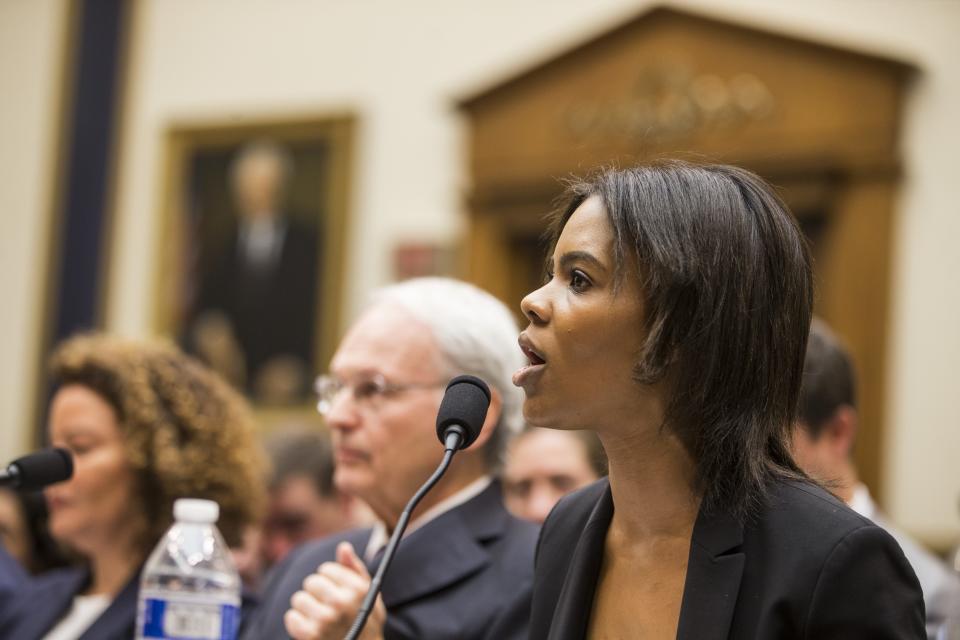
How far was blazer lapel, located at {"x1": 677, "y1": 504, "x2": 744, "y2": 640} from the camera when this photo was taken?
77.5 inches

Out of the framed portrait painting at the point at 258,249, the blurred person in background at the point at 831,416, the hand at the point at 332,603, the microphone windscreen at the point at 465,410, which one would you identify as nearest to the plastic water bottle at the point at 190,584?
the hand at the point at 332,603

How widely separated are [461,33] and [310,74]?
1139 mm

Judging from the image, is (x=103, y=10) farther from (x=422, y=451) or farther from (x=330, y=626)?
(x=330, y=626)

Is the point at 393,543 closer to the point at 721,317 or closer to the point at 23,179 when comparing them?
the point at 721,317

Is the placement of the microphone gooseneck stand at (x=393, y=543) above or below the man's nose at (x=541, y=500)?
above

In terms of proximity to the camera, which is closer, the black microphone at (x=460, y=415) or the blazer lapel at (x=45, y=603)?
the black microphone at (x=460, y=415)

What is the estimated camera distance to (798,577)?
1927mm

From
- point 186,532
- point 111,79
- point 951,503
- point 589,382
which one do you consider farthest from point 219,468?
point 111,79

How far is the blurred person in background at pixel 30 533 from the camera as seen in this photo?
5008 mm

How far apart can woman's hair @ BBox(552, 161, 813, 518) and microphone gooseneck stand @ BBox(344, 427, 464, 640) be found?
14.0 inches

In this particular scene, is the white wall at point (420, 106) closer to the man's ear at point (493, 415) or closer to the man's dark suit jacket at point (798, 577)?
the man's ear at point (493, 415)

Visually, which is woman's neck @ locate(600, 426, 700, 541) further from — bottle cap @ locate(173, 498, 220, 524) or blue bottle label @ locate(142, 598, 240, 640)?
bottle cap @ locate(173, 498, 220, 524)

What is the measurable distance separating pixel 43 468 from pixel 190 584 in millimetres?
656

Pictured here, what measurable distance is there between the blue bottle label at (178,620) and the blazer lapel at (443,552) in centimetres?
38
